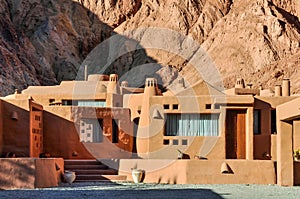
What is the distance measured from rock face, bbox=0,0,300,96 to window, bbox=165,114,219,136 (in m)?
31.4

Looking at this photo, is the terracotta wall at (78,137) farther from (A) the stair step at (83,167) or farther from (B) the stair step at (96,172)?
(B) the stair step at (96,172)

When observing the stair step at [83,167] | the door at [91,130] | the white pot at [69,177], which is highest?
the door at [91,130]

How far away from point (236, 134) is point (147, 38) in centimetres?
4644

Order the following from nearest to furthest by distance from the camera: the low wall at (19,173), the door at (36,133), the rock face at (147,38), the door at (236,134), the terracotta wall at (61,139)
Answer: the low wall at (19,173) → the door at (36,133) → the door at (236,134) → the terracotta wall at (61,139) → the rock face at (147,38)

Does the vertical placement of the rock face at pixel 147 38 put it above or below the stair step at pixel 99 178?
above

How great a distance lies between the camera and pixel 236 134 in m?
27.7

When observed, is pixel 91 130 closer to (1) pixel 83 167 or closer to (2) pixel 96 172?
(1) pixel 83 167

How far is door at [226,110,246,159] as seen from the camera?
90.5ft

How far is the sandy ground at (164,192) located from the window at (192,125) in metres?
7.25

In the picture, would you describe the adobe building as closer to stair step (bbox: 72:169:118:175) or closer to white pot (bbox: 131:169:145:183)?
stair step (bbox: 72:169:118:175)

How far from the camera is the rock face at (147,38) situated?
2506 inches

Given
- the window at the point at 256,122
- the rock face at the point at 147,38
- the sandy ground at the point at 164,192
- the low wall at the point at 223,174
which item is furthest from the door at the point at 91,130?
the rock face at the point at 147,38

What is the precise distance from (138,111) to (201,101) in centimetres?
469

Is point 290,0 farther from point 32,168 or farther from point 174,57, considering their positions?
point 32,168
